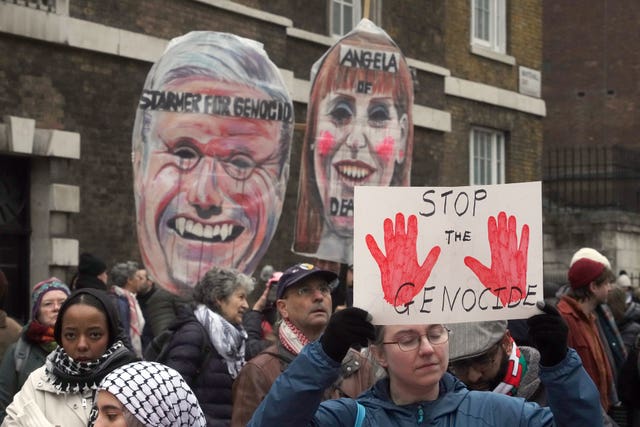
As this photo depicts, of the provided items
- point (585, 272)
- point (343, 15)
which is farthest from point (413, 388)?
point (343, 15)

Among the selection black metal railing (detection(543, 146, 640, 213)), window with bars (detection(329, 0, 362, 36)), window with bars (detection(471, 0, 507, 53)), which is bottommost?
black metal railing (detection(543, 146, 640, 213))

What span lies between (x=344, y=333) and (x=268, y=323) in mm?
5928

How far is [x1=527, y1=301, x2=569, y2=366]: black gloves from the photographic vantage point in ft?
11.2

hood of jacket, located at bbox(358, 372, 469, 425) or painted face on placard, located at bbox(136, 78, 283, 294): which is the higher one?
painted face on placard, located at bbox(136, 78, 283, 294)

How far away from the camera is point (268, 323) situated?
934cm

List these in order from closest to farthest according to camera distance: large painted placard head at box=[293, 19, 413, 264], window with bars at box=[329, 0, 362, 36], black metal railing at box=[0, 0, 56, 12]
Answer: large painted placard head at box=[293, 19, 413, 264]
black metal railing at box=[0, 0, 56, 12]
window with bars at box=[329, 0, 362, 36]

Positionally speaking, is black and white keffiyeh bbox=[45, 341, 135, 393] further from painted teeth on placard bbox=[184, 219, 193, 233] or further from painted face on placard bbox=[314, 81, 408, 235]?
painted face on placard bbox=[314, 81, 408, 235]

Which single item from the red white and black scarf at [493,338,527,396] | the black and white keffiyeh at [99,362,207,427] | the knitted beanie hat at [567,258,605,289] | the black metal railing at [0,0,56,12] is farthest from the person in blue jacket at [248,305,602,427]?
the black metal railing at [0,0,56,12]

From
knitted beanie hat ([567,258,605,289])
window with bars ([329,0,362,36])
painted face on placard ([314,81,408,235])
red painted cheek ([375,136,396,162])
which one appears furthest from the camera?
window with bars ([329,0,362,36])

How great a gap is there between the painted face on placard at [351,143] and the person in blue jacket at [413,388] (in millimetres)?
6586

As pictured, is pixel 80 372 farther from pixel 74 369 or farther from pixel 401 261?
pixel 401 261

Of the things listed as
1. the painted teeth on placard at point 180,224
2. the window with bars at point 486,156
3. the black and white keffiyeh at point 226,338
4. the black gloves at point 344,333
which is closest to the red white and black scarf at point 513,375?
the black gloves at point 344,333

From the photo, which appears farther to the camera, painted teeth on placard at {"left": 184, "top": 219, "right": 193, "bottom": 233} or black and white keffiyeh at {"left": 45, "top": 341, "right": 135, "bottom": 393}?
painted teeth on placard at {"left": 184, "top": 219, "right": 193, "bottom": 233}

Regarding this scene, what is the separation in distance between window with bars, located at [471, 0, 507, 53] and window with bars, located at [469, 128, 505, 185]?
1487 millimetres
